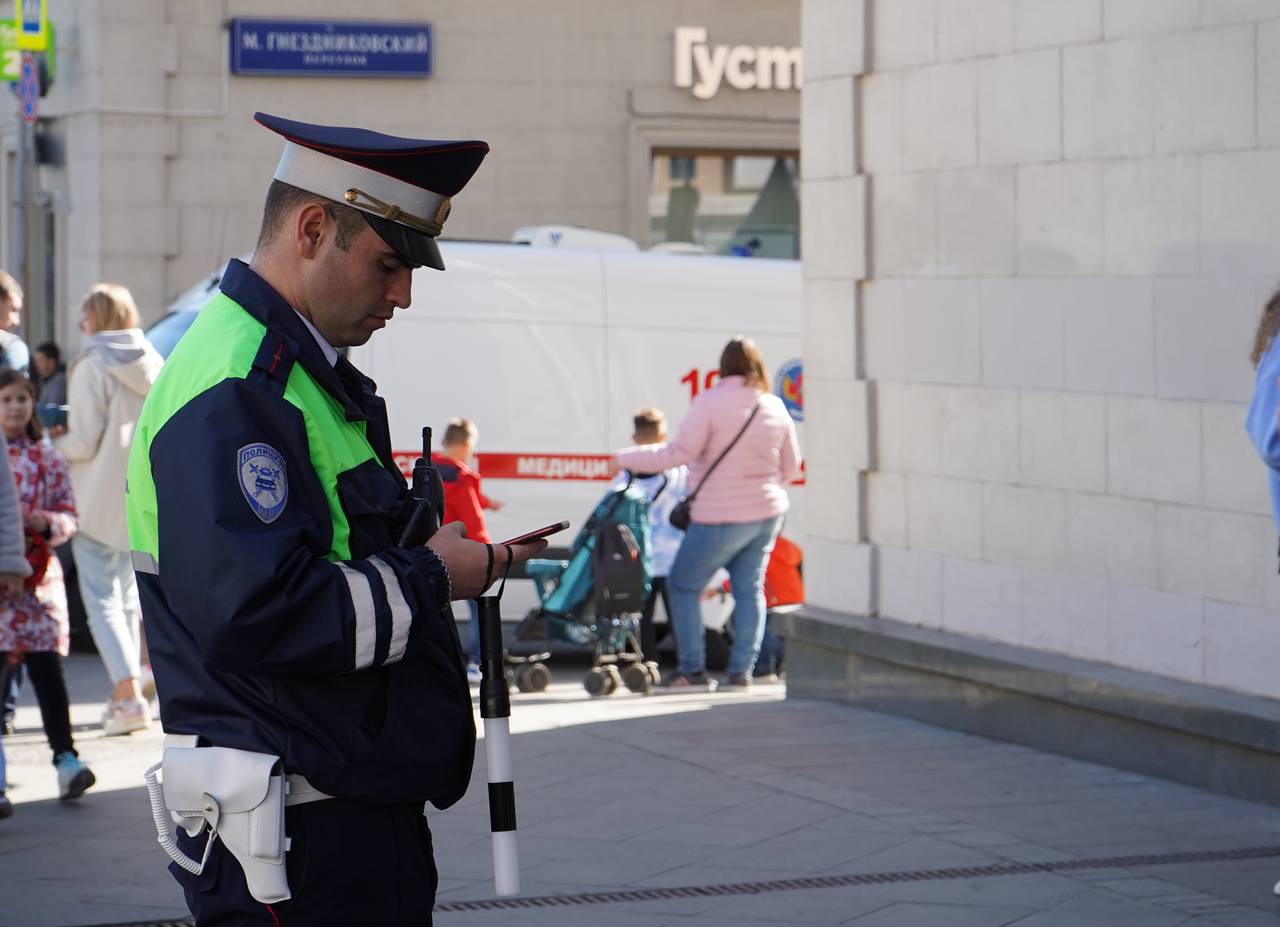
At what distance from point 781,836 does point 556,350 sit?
19.5 ft

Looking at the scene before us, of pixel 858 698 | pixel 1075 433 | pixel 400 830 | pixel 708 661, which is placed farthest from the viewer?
pixel 708 661

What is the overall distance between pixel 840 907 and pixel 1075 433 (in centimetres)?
289

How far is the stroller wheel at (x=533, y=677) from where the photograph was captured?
1078cm

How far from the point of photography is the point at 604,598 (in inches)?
421

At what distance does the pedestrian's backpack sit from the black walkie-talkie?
7486mm

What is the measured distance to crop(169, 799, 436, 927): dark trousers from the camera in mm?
2826

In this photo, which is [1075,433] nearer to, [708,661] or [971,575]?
[971,575]

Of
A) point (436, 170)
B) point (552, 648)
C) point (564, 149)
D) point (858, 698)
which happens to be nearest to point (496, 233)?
point (564, 149)

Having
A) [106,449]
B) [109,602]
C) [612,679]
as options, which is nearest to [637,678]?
[612,679]

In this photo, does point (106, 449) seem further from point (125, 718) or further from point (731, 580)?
point (731, 580)

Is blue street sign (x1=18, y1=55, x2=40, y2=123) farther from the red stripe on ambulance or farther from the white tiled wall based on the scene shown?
the white tiled wall

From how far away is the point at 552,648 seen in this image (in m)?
12.7

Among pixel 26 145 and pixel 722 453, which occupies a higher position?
pixel 26 145

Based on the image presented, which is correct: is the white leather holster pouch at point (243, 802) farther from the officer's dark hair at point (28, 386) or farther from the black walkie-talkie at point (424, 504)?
the officer's dark hair at point (28, 386)
